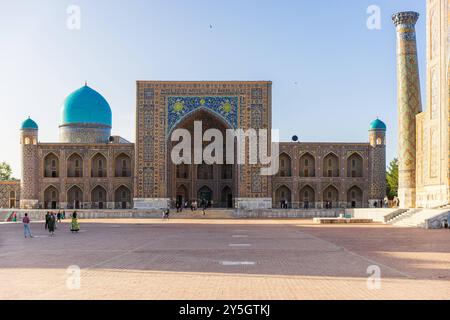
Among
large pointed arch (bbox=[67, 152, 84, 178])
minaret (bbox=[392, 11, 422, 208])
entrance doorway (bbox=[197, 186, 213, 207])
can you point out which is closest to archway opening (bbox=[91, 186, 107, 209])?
large pointed arch (bbox=[67, 152, 84, 178])

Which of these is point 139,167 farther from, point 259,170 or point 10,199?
point 10,199

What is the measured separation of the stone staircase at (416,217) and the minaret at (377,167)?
18.1m

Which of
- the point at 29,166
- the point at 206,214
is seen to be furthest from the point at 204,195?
the point at 29,166

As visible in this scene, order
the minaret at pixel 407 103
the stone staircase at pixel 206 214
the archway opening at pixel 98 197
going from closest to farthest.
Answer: the minaret at pixel 407 103, the stone staircase at pixel 206 214, the archway opening at pixel 98 197

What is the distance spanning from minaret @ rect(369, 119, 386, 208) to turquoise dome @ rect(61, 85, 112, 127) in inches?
879

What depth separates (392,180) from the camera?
56.8 m

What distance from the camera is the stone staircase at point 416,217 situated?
2492 centimetres

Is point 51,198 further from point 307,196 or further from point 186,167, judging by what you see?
point 307,196

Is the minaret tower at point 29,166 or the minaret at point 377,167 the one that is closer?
the minaret tower at point 29,166

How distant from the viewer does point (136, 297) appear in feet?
25.3

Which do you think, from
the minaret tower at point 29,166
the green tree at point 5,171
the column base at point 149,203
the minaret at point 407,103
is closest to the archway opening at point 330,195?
the column base at point 149,203

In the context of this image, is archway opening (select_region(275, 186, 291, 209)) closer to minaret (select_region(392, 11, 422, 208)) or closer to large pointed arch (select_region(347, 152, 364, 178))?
large pointed arch (select_region(347, 152, 364, 178))

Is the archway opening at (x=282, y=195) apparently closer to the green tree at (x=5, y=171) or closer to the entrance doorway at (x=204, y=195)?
the entrance doorway at (x=204, y=195)
